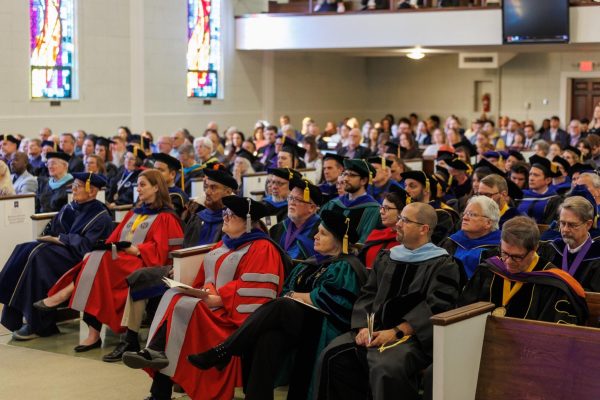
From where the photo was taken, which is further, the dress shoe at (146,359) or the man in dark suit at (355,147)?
the man in dark suit at (355,147)

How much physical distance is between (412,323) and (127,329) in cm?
281

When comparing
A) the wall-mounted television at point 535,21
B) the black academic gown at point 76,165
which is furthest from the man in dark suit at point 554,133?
the black academic gown at point 76,165

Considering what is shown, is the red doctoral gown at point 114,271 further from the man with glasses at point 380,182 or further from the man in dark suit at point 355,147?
the man in dark suit at point 355,147

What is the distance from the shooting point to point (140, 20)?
20812mm

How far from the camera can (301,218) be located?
23.8 ft

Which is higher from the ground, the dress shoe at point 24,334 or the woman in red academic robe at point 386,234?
the woman in red academic robe at point 386,234

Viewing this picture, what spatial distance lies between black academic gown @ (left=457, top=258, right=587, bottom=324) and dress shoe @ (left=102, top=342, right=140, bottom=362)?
114 inches

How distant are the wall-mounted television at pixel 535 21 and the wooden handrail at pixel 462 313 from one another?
1436cm

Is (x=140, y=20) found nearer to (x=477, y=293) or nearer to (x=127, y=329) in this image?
(x=127, y=329)

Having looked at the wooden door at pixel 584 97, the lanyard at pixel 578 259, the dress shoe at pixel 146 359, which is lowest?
the dress shoe at pixel 146 359

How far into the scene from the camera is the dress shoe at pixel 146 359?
597cm

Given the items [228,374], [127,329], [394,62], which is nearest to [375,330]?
[228,374]

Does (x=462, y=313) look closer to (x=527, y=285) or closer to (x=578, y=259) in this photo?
(x=527, y=285)

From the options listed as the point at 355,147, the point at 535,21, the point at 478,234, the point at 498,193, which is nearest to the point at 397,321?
the point at 478,234
